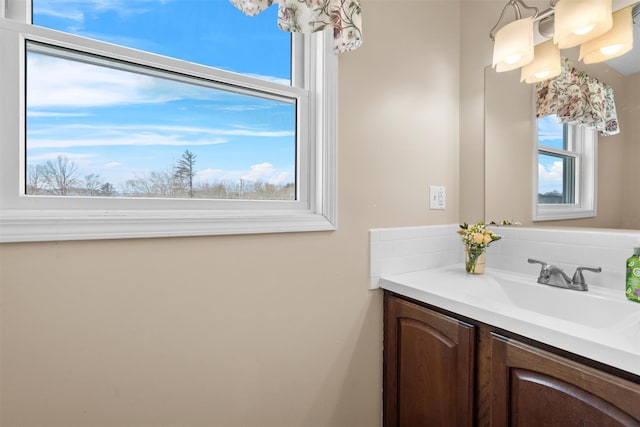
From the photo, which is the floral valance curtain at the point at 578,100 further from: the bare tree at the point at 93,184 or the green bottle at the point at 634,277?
the bare tree at the point at 93,184

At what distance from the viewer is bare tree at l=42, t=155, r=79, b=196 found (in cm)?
81

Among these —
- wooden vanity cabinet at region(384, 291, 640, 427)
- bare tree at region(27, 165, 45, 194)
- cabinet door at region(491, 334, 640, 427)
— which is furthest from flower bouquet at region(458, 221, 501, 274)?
bare tree at region(27, 165, 45, 194)

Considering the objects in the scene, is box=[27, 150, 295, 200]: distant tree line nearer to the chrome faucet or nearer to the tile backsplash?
the tile backsplash

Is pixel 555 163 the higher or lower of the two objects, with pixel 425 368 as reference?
higher

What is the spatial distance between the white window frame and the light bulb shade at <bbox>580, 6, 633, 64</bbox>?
978 millimetres

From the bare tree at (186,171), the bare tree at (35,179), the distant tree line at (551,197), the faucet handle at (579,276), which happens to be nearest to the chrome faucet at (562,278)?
the faucet handle at (579,276)

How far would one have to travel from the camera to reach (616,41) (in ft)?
3.59

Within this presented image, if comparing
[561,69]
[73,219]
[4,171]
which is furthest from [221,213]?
[561,69]

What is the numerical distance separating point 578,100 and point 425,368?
123cm

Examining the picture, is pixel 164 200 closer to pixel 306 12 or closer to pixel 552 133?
pixel 306 12

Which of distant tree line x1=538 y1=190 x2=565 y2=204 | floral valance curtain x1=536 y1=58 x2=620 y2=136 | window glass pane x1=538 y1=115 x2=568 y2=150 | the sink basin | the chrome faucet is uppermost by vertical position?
floral valance curtain x1=536 y1=58 x2=620 y2=136

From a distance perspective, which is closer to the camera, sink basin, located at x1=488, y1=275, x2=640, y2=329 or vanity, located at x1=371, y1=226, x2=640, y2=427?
vanity, located at x1=371, y1=226, x2=640, y2=427

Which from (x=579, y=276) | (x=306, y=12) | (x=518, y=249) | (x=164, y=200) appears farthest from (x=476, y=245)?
(x=164, y=200)

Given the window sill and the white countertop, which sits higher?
the window sill
